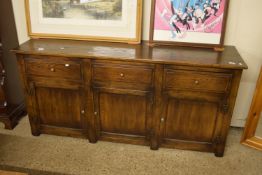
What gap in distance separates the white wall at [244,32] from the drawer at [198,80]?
0.47 metres

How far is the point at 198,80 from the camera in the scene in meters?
1.72

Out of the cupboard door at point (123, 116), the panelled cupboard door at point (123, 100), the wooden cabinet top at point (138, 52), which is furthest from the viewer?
the cupboard door at point (123, 116)

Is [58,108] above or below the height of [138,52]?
below

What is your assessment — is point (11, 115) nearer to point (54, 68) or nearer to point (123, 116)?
point (54, 68)

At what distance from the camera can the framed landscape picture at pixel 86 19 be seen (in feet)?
6.45

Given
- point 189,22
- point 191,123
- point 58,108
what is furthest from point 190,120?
point 58,108

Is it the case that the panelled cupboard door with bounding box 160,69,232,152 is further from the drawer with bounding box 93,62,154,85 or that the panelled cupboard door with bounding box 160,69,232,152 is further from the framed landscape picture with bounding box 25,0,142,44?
the framed landscape picture with bounding box 25,0,142,44

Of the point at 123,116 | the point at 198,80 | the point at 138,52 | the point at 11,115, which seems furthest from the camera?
the point at 11,115

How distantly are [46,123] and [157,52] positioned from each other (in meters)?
1.09

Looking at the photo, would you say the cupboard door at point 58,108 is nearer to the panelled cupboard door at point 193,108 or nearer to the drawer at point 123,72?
the drawer at point 123,72

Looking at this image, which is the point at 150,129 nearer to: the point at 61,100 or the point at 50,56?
the point at 61,100

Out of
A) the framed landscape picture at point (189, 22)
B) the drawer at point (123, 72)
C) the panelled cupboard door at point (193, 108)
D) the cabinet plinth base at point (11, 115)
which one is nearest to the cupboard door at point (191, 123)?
the panelled cupboard door at point (193, 108)

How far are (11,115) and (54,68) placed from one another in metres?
0.77

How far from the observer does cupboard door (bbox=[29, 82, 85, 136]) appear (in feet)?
6.43
